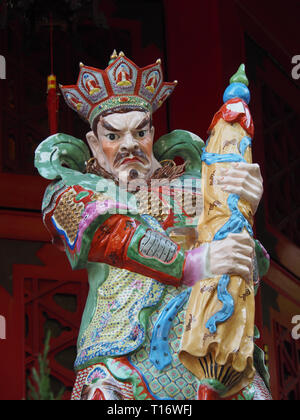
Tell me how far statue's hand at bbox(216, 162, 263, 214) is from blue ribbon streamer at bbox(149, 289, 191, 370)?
330 mm

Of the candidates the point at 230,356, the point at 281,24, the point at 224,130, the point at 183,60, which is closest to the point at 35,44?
the point at 183,60

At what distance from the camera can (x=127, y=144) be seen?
426cm

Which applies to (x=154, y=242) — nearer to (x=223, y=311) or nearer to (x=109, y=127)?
(x=223, y=311)

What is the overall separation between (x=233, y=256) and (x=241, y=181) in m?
0.25

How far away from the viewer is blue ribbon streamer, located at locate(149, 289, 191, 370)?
Answer: 3.95 m

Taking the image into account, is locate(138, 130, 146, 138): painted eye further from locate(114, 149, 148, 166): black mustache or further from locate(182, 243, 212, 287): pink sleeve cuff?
locate(182, 243, 212, 287): pink sleeve cuff

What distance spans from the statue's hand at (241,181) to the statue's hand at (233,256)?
0.14 meters

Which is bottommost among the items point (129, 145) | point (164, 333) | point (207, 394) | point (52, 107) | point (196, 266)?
point (207, 394)
